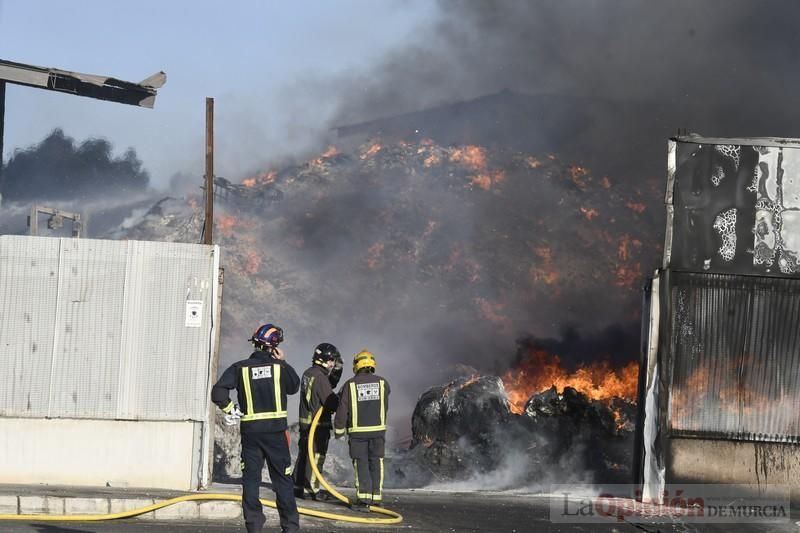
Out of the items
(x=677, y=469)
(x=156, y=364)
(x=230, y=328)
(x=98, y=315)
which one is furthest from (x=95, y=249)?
(x=230, y=328)

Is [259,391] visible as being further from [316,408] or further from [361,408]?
[316,408]

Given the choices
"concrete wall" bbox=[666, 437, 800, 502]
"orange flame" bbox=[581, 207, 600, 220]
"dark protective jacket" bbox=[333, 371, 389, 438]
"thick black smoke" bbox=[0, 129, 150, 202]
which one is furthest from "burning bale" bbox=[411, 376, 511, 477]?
"thick black smoke" bbox=[0, 129, 150, 202]

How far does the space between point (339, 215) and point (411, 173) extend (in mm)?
2650

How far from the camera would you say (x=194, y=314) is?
10.7 m

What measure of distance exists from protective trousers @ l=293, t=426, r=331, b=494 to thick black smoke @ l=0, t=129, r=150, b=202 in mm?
25588

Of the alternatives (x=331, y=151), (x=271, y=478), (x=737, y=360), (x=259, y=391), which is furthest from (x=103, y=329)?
(x=331, y=151)

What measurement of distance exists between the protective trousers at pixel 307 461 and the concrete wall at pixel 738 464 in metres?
4.08

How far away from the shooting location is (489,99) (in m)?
29.8

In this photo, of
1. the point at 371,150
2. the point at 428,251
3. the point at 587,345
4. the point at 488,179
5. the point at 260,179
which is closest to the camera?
the point at 587,345

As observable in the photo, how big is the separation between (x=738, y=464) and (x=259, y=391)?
6.23 m

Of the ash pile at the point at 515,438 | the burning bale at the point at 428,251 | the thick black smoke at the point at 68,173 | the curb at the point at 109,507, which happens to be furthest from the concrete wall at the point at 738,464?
the thick black smoke at the point at 68,173

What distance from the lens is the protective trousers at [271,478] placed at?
741 centimetres

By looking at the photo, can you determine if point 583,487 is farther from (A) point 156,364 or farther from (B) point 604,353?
(B) point 604,353

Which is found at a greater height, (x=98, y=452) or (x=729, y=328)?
(x=729, y=328)
